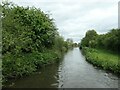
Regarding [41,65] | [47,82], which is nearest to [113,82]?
[47,82]

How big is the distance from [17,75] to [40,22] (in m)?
13.3

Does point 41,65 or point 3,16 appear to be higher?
point 3,16

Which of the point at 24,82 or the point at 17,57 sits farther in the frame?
the point at 17,57

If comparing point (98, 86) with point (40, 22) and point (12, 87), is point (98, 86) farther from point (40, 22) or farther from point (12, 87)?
point (40, 22)

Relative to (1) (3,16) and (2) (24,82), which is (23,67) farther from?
(1) (3,16)

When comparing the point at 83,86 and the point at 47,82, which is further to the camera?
the point at 47,82

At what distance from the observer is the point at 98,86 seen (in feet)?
63.6

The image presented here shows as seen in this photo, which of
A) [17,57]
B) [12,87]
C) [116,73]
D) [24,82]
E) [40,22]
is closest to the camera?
[12,87]

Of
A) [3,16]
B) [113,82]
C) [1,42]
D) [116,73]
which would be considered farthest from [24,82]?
[116,73]

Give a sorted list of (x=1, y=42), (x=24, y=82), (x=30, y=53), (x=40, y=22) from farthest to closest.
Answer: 1. (x=40, y=22)
2. (x=30, y=53)
3. (x=24, y=82)
4. (x=1, y=42)

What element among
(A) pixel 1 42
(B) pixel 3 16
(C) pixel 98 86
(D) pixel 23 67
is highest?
(B) pixel 3 16

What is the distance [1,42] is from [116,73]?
1244 cm

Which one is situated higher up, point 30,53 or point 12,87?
point 30,53

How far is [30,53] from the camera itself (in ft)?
98.7
